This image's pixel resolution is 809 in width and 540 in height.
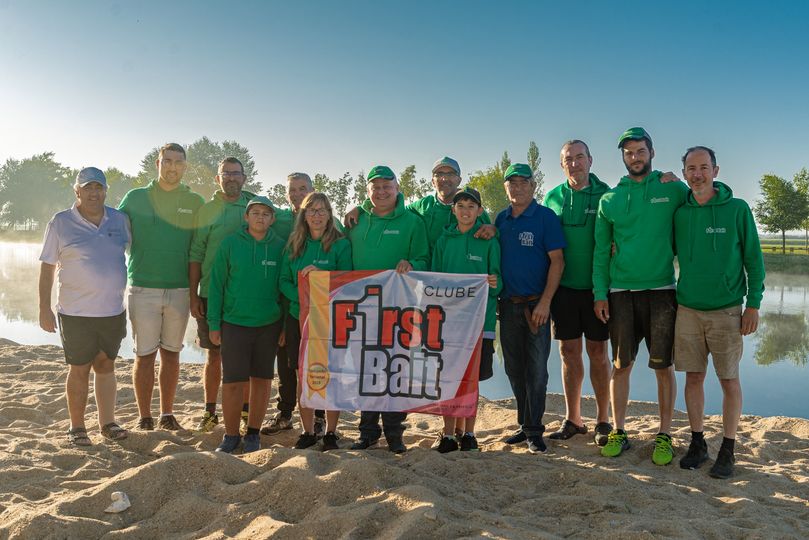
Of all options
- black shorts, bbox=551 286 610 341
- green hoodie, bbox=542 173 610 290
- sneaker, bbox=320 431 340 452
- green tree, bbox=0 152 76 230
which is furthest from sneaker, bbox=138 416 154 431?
green tree, bbox=0 152 76 230

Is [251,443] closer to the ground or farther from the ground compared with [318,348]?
closer to the ground

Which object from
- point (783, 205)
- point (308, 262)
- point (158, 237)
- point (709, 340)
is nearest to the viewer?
point (709, 340)

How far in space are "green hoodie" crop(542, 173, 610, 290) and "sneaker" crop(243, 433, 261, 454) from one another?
3.18m

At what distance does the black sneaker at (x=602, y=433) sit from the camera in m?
5.20

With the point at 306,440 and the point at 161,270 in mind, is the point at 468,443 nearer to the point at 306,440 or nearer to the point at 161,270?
the point at 306,440

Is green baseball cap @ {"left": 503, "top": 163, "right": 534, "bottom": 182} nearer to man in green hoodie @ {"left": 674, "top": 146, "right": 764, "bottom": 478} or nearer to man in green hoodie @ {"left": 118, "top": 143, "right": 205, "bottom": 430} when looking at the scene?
man in green hoodie @ {"left": 674, "top": 146, "right": 764, "bottom": 478}

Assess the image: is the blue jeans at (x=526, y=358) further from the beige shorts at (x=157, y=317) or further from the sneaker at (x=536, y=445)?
the beige shorts at (x=157, y=317)

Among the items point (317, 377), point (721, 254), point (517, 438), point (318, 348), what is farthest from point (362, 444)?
point (721, 254)

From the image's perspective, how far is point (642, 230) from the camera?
4.70 m

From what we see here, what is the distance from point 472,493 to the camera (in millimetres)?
3863

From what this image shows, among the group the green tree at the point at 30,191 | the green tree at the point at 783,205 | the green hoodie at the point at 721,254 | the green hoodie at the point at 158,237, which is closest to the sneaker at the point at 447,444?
the green hoodie at the point at 721,254

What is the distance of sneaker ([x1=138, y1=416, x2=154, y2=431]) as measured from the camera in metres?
5.56

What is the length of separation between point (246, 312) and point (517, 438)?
2.85 m

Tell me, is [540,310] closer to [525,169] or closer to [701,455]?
[525,169]
